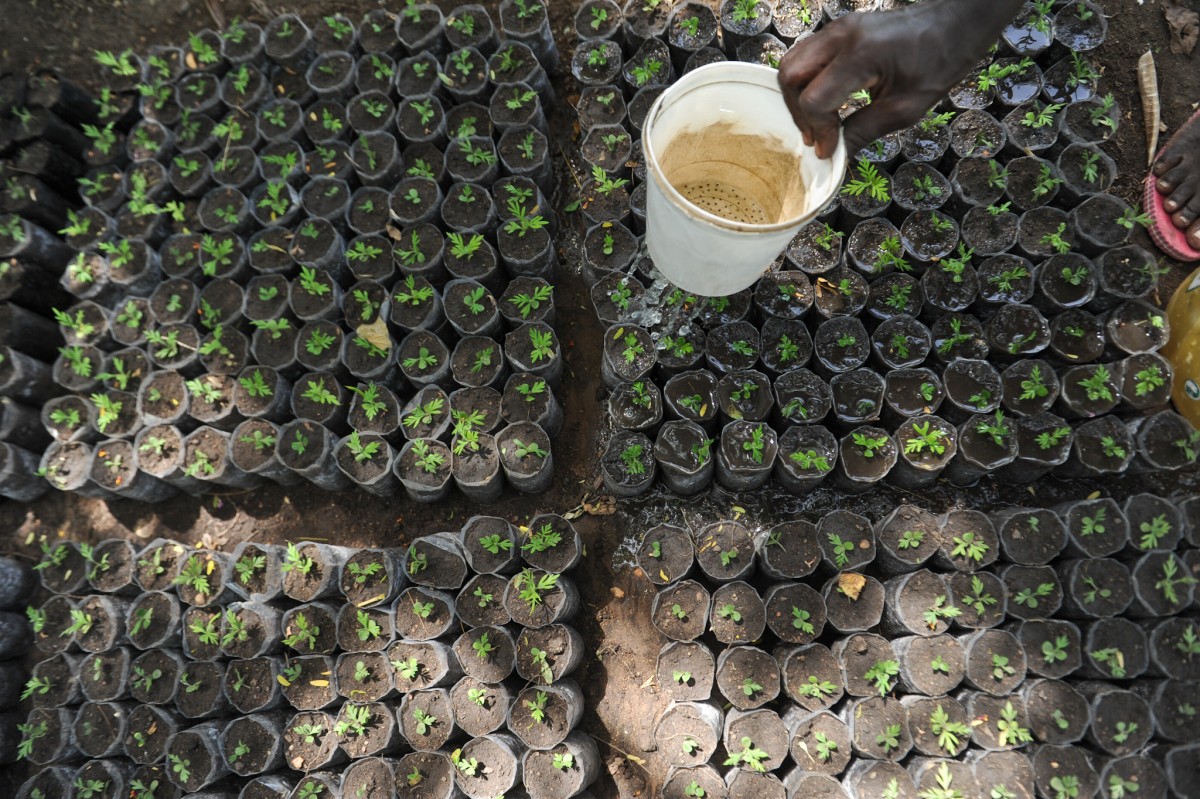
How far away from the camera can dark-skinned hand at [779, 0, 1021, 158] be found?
1.71 metres

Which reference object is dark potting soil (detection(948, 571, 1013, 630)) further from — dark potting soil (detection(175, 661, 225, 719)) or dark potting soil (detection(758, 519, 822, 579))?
dark potting soil (detection(175, 661, 225, 719))

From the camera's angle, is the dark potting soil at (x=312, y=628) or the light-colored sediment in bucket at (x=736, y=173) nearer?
the light-colored sediment in bucket at (x=736, y=173)

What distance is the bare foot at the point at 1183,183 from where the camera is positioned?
331cm

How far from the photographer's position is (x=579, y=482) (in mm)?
3305

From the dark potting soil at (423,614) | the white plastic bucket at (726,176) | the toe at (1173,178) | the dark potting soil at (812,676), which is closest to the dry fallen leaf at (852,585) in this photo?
the dark potting soil at (812,676)

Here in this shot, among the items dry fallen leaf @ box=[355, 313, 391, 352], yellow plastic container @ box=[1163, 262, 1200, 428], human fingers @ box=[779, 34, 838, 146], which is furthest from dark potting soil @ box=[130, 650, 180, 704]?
yellow plastic container @ box=[1163, 262, 1200, 428]

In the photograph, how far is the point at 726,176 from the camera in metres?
2.69

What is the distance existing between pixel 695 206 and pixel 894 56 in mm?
662

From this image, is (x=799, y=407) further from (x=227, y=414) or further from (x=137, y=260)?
(x=137, y=260)

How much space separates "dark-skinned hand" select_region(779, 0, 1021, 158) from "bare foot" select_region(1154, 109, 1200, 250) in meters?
2.37

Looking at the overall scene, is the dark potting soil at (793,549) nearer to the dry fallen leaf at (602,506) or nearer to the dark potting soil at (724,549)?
the dark potting soil at (724,549)

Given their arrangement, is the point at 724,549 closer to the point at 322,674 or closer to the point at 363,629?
the point at 363,629

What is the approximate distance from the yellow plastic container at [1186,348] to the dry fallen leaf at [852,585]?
1697 mm

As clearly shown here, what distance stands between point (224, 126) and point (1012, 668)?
176 inches
